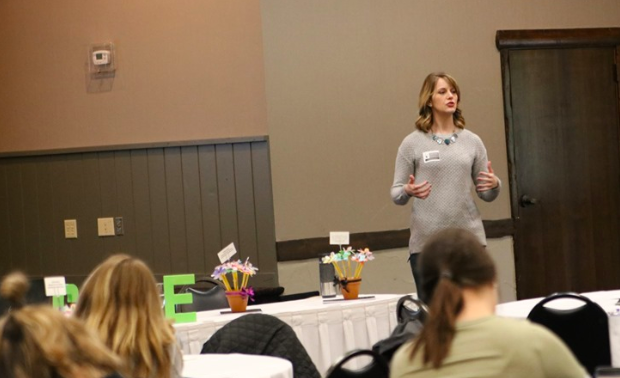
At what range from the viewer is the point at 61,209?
24.2ft

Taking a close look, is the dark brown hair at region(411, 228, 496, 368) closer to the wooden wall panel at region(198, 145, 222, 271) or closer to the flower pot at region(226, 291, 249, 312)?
the flower pot at region(226, 291, 249, 312)

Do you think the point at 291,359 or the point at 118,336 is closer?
the point at 118,336

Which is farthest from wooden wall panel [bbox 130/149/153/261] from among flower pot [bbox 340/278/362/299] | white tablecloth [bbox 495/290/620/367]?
white tablecloth [bbox 495/290/620/367]

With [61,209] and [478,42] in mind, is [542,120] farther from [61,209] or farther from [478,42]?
[61,209]

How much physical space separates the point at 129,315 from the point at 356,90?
4393 mm

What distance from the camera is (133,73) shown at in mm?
7113

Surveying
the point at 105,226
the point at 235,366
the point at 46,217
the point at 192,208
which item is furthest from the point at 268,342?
the point at 46,217

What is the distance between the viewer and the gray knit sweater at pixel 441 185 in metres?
4.94

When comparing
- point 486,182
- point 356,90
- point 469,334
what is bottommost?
point 469,334

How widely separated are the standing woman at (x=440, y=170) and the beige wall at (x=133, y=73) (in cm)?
198

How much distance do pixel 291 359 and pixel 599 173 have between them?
441 cm

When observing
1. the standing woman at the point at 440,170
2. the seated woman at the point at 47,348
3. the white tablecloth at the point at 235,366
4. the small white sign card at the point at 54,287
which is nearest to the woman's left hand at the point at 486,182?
the standing woman at the point at 440,170

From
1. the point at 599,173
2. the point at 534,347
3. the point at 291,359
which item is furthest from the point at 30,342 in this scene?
the point at 599,173

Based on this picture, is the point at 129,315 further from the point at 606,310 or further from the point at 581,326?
the point at 606,310
